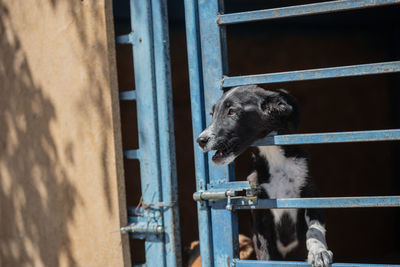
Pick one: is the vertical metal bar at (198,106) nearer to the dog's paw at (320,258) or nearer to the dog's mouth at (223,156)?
the dog's mouth at (223,156)

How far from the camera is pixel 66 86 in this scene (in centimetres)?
360

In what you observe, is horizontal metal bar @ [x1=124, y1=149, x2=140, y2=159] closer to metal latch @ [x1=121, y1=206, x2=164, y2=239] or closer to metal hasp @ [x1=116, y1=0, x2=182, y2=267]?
metal hasp @ [x1=116, y1=0, x2=182, y2=267]

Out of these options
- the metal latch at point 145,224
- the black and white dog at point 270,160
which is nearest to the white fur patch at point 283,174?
the black and white dog at point 270,160

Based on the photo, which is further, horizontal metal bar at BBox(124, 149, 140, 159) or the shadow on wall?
the shadow on wall

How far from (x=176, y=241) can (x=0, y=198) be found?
5.51 ft

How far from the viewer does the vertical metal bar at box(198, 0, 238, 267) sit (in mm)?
3064

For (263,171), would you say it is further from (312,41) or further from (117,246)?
(312,41)

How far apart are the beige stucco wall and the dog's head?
29.6 inches

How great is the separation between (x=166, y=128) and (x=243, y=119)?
511 millimetres

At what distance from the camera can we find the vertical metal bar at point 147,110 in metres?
3.32

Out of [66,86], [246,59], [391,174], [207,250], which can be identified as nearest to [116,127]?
[66,86]

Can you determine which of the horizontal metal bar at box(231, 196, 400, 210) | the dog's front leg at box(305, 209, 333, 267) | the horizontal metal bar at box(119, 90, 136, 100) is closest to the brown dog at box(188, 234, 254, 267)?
the dog's front leg at box(305, 209, 333, 267)

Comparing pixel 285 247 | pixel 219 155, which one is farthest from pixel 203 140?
pixel 285 247

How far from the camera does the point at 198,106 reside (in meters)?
3.15
